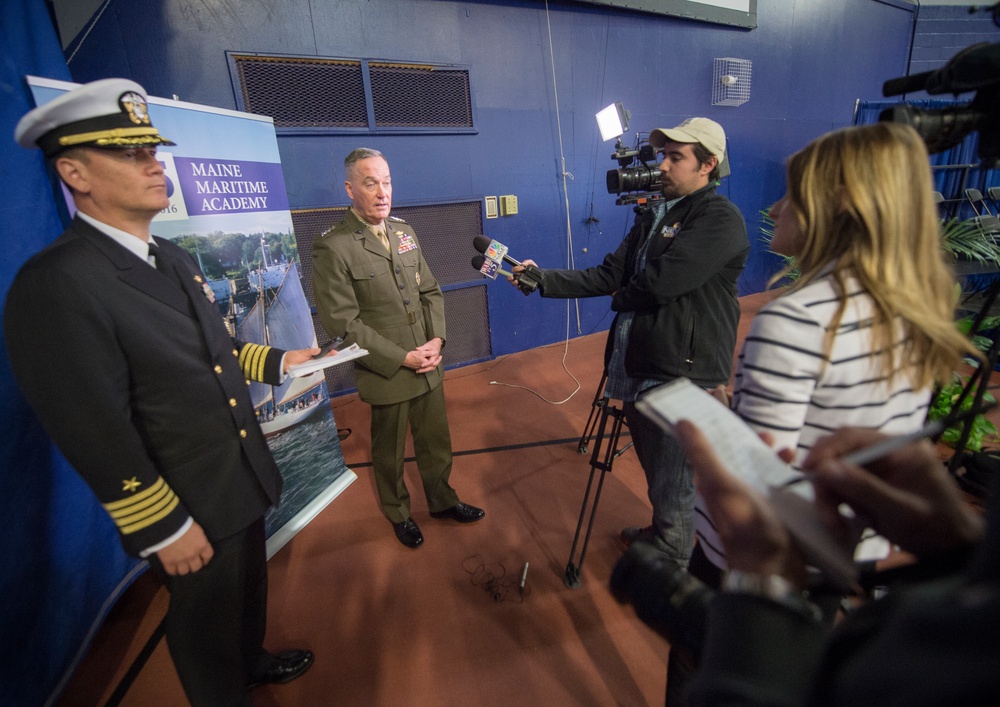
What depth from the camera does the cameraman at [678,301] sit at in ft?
4.90

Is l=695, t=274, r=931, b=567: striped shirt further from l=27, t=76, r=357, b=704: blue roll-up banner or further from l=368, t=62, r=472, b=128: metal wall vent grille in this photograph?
l=368, t=62, r=472, b=128: metal wall vent grille

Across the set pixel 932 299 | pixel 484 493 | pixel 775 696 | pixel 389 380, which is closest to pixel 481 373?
pixel 484 493

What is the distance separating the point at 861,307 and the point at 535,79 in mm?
4007

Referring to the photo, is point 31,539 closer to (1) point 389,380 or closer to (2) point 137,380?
(2) point 137,380

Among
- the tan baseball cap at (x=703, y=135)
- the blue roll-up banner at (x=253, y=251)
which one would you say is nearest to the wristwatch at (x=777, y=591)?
the tan baseball cap at (x=703, y=135)

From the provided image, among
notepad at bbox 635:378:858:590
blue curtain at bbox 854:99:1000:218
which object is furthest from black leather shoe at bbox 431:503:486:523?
blue curtain at bbox 854:99:1000:218

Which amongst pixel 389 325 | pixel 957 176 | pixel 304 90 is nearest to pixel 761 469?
pixel 389 325

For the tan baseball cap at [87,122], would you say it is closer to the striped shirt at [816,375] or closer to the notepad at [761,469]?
the notepad at [761,469]

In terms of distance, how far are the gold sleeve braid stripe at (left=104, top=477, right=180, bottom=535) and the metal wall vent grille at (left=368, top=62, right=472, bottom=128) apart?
3196 mm

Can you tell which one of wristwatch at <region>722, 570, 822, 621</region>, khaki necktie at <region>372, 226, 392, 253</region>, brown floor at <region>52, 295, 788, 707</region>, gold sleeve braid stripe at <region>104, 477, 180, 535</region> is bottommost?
brown floor at <region>52, 295, 788, 707</region>

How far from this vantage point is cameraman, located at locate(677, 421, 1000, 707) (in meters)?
0.29

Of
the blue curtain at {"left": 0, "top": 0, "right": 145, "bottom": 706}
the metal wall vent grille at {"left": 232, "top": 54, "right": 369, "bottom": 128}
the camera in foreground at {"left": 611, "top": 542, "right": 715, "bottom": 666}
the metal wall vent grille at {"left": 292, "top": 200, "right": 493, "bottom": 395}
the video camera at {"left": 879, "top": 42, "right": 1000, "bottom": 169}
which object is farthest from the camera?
the metal wall vent grille at {"left": 292, "top": 200, "right": 493, "bottom": 395}

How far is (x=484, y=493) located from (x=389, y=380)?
930 millimetres

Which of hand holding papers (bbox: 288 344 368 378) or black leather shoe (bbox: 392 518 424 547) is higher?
hand holding papers (bbox: 288 344 368 378)
